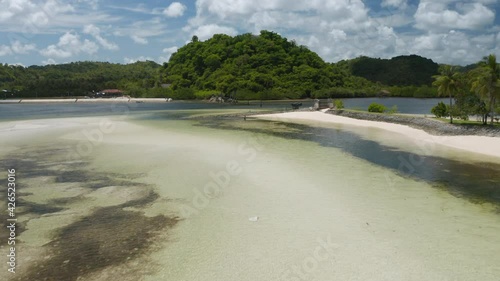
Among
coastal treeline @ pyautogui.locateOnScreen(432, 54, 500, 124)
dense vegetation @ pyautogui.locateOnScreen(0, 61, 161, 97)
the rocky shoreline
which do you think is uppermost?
dense vegetation @ pyautogui.locateOnScreen(0, 61, 161, 97)

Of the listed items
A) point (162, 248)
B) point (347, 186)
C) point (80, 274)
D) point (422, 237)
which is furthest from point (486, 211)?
point (80, 274)

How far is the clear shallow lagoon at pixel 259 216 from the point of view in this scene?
9.42 metres

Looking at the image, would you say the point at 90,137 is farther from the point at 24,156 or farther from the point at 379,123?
the point at 379,123

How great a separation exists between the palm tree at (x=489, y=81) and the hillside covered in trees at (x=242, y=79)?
370ft

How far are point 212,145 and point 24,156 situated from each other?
13.7m

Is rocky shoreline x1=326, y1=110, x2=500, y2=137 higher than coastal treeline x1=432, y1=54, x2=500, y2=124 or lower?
lower

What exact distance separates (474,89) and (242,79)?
124660 millimetres

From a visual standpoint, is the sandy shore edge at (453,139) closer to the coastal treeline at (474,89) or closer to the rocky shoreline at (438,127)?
the rocky shoreline at (438,127)

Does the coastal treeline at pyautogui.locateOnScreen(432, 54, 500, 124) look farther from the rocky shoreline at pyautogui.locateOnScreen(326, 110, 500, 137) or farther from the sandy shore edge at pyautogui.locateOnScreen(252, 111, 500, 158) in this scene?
the sandy shore edge at pyautogui.locateOnScreen(252, 111, 500, 158)

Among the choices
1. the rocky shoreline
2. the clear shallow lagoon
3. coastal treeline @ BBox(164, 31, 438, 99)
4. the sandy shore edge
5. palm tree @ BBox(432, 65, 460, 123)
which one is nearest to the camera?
the clear shallow lagoon

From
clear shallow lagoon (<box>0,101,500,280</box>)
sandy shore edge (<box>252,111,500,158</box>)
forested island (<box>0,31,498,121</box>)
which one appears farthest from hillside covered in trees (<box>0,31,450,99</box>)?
clear shallow lagoon (<box>0,101,500,280</box>)

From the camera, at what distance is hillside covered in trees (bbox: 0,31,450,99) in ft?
504

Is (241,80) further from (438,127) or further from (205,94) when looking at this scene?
(438,127)

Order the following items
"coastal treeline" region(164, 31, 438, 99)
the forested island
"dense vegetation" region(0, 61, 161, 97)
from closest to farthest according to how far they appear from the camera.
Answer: "coastal treeline" region(164, 31, 438, 99) → the forested island → "dense vegetation" region(0, 61, 161, 97)
